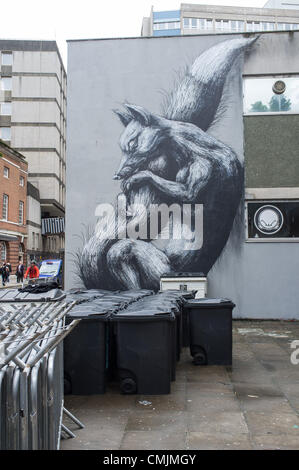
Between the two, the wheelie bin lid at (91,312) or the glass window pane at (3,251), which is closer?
the wheelie bin lid at (91,312)

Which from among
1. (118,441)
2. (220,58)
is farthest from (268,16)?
(118,441)

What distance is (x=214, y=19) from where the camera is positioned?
93.4 metres

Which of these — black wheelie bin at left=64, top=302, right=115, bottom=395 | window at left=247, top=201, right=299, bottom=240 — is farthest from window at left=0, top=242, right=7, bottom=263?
black wheelie bin at left=64, top=302, right=115, bottom=395

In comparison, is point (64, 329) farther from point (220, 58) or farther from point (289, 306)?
point (220, 58)

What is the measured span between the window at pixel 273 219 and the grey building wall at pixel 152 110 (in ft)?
1.05

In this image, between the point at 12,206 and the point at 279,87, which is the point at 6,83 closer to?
the point at 12,206

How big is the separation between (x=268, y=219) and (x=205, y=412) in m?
9.46

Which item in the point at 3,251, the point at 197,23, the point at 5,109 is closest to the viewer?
the point at 3,251

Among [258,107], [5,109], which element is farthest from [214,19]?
[258,107]

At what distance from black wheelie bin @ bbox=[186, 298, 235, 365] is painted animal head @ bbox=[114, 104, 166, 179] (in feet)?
24.4

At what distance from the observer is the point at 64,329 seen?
3.91m

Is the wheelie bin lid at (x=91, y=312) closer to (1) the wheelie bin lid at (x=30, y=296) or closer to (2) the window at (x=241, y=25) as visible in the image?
(1) the wheelie bin lid at (x=30, y=296)

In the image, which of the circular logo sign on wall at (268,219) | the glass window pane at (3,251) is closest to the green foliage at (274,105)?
the circular logo sign on wall at (268,219)

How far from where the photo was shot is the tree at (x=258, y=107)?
14469mm
